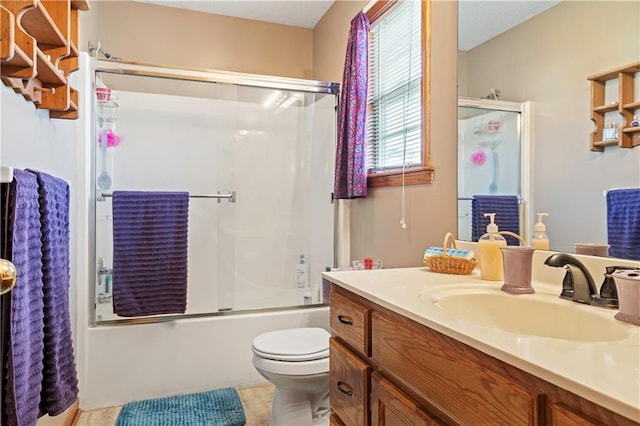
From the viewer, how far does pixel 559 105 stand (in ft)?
4.02

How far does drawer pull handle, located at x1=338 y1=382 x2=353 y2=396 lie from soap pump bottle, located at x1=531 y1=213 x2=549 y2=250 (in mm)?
736

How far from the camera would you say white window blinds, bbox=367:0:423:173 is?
1904mm

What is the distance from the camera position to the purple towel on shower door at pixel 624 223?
40.9 inches

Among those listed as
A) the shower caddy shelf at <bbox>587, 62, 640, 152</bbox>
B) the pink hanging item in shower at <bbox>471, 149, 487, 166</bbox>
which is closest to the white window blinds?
the pink hanging item in shower at <bbox>471, 149, 487, 166</bbox>

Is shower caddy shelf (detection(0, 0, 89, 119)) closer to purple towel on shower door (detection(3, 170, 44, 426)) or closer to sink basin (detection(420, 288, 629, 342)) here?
purple towel on shower door (detection(3, 170, 44, 426))

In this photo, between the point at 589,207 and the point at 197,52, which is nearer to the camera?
the point at 589,207

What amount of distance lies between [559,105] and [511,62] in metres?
0.28

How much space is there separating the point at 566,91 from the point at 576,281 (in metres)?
0.56

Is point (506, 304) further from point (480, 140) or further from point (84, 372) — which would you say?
point (84, 372)

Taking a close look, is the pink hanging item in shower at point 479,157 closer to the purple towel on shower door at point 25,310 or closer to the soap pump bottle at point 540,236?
the soap pump bottle at point 540,236

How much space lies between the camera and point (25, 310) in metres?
1.02

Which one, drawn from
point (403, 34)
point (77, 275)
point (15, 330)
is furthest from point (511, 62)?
point (77, 275)

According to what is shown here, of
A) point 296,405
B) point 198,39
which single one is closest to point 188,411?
point 296,405

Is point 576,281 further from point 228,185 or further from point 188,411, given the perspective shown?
point 228,185
